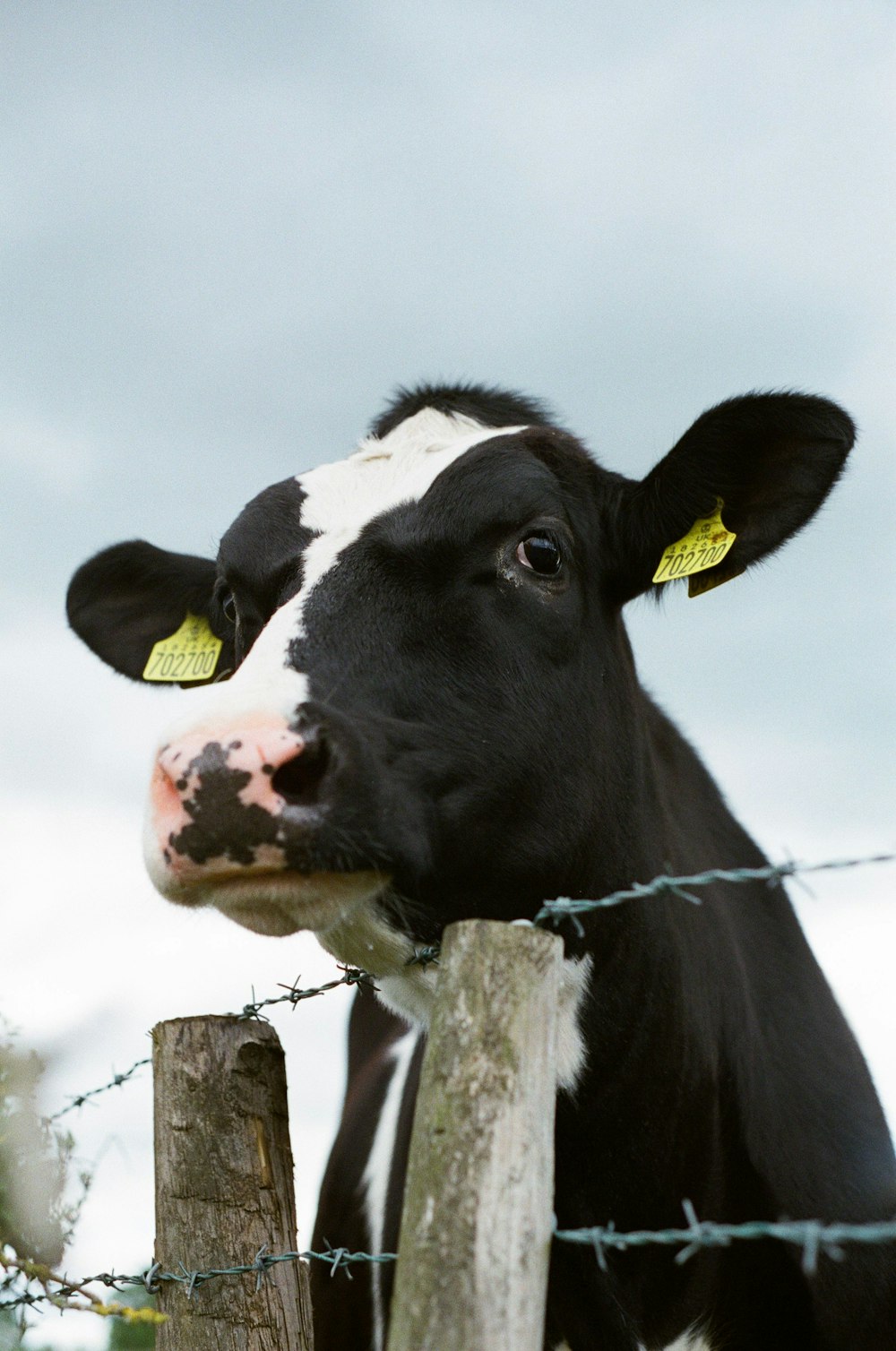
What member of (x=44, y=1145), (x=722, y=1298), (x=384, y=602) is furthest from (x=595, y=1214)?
(x=384, y=602)

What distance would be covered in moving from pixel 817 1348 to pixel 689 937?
106 cm

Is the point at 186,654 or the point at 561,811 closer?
the point at 561,811

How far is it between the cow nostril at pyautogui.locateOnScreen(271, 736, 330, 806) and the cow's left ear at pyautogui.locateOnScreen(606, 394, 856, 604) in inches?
53.6

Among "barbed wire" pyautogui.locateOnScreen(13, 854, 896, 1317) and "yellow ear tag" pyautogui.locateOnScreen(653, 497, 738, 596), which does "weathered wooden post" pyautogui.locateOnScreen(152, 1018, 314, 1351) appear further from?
"yellow ear tag" pyautogui.locateOnScreen(653, 497, 738, 596)

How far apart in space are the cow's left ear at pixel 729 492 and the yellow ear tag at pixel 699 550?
0.01 m

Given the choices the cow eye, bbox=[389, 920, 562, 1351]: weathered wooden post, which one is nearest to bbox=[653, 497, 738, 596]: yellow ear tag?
the cow eye

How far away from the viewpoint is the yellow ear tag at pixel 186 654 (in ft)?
15.5

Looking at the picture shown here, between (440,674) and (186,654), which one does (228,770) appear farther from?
(186,654)

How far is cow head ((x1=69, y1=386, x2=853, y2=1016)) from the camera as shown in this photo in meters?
2.59

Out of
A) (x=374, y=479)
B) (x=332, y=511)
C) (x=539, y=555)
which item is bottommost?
(x=539, y=555)

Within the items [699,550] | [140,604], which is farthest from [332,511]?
[140,604]

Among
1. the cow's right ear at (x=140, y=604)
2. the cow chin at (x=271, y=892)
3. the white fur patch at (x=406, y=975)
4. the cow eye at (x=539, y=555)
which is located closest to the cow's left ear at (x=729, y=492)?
the cow eye at (x=539, y=555)

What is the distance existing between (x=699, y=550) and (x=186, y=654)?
6.23 feet

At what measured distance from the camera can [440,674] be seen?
3133 mm
